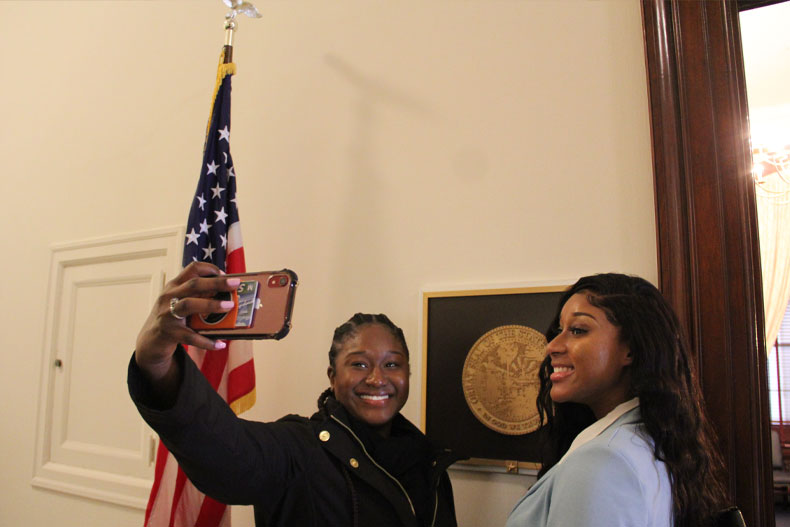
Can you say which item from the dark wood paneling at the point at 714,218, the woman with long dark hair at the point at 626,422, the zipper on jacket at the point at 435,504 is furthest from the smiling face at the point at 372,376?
the dark wood paneling at the point at 714,218

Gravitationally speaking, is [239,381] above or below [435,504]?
above

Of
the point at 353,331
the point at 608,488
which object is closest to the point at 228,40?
the point at 353,331

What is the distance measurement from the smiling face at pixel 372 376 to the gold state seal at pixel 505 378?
372mm

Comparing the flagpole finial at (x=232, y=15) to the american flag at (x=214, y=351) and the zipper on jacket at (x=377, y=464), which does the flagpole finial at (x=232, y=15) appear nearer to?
the american flag at (x=214, y=351)

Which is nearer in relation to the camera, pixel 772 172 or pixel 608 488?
pixel 608 488

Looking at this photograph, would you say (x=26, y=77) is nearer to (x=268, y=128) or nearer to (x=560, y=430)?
(x=268, y=128)

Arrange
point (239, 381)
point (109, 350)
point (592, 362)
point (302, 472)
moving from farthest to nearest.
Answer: point (109, 350) < point (239, 381) < point (302, 472) < point (592, 362)

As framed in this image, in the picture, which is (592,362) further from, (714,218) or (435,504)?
(714,218)

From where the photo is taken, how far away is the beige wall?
2.21m

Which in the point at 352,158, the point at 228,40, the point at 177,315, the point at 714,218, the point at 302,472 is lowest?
the point at 302,472

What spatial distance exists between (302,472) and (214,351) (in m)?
0.73

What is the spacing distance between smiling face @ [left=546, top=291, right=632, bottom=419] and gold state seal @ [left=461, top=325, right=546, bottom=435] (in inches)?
24.8

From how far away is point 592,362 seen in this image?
142cm

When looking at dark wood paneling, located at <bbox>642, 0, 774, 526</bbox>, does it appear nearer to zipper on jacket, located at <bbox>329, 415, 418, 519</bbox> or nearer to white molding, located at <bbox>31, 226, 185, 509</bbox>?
zipper on jacket, located at <bbox>329, 415, 418, 519</bbox>
